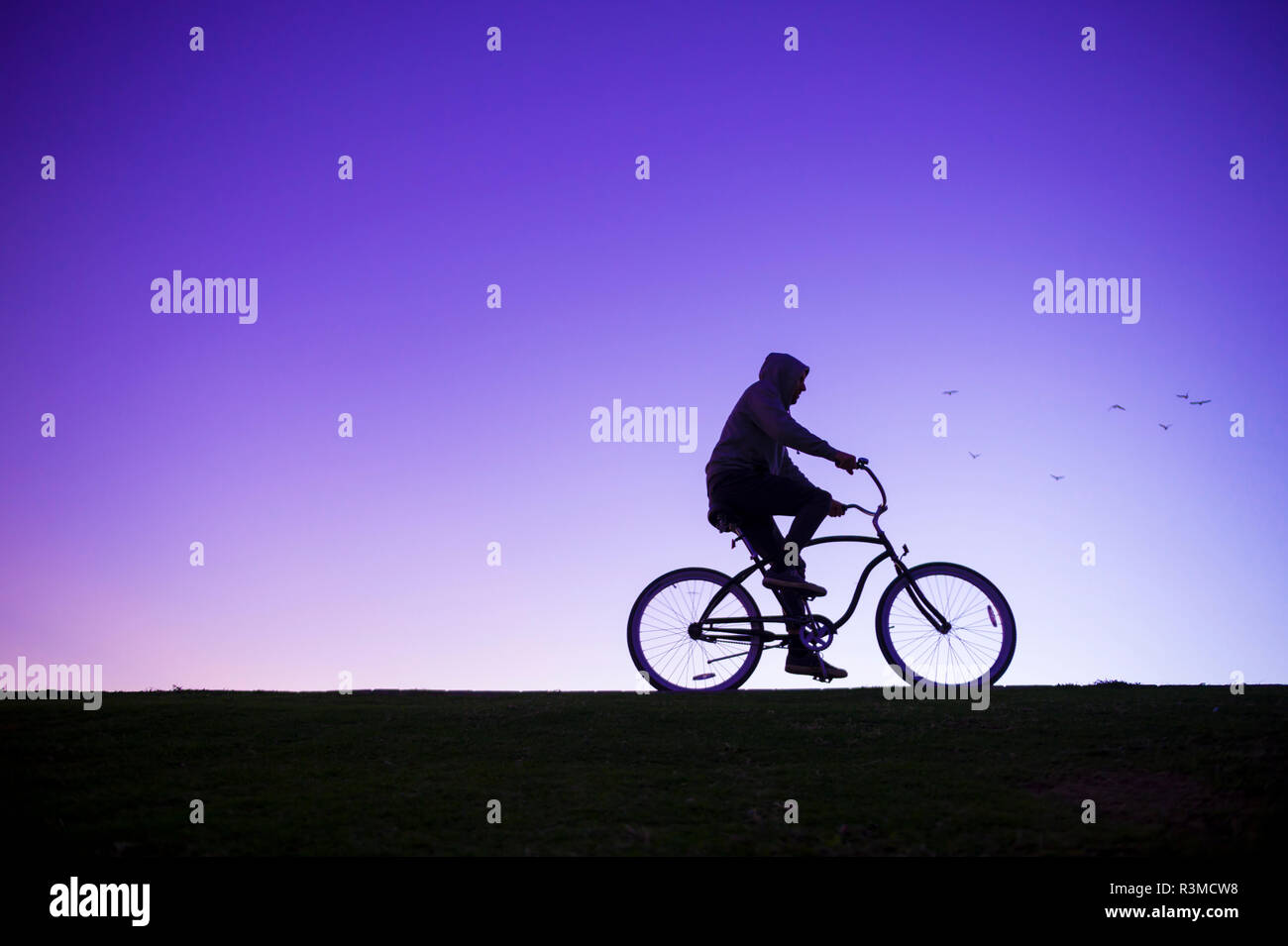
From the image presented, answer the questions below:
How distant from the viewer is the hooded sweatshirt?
818cm

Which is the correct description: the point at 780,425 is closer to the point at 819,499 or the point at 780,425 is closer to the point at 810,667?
the point at 819,499

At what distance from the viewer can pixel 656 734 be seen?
6672mm

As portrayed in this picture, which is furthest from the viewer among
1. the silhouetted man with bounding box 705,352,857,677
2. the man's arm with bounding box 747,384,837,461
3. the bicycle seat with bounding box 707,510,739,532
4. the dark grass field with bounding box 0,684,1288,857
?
the bicycle seat with bounding box 707,510,739,532

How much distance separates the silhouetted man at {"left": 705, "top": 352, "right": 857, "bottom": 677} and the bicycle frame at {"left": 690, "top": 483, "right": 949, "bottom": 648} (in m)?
0.09

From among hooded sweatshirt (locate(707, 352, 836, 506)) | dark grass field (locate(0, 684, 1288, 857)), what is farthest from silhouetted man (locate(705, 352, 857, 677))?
dark grass field (locate(0, 684, 1288, 857))

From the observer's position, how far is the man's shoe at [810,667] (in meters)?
8.16

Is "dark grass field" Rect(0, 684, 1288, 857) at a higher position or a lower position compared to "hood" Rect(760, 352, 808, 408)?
lower

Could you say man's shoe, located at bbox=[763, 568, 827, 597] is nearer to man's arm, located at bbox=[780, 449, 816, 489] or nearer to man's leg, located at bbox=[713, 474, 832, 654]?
man's leg, located at bbox=[713, 474, 832, 654]

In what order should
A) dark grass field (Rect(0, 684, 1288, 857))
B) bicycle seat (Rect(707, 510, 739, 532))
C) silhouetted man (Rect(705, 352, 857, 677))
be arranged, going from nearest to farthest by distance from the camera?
dark grass field (Rect(0, 684, 1288, 857)) < silhouetted man (Rect(705, 352, 857, 677)) < bicycle seat (Rect(707, 510, 739, 532))

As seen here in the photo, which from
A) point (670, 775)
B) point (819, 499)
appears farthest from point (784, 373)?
point (670, 775)

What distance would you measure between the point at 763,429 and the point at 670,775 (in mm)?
3435
